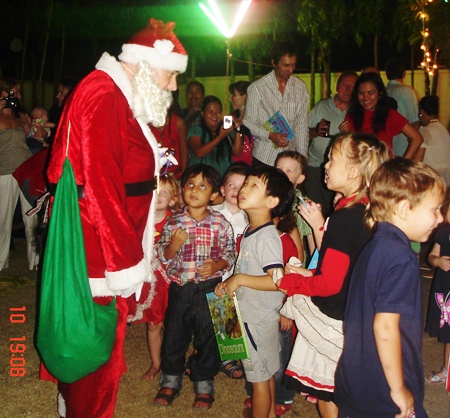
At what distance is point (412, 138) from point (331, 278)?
330 centimetres

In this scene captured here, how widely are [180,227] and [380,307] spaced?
5.76 feet

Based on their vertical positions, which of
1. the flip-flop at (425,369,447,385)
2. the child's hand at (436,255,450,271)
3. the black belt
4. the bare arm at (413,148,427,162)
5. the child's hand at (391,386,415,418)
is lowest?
the flip-flop at (425,369,447,385)

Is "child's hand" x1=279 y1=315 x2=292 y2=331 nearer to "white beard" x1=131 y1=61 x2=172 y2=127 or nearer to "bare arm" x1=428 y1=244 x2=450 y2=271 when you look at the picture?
"bare arm" x1=428 y1=244 x2=450 y2=271

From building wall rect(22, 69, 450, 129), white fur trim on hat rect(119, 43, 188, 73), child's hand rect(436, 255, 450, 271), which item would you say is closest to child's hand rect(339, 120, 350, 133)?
child's hand rect(436, 255, 450, 271)

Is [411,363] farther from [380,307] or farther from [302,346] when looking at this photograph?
[302,346]

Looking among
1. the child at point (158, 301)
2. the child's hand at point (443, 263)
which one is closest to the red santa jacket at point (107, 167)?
the child at point (158, 301)

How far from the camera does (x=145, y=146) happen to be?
284 centimetres

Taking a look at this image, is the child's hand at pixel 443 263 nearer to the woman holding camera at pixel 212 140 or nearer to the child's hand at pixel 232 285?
the child's hand at pixel 232 285

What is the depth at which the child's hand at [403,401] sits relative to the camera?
6.75ft

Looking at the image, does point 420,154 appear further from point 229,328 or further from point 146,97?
point 146,97

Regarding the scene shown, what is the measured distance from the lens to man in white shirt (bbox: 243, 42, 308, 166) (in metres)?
5.30

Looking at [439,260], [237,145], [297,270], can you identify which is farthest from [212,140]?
[297,270]

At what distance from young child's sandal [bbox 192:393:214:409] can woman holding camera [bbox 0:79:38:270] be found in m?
3.13

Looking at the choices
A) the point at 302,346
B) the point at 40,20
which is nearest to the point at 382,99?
the point at 302,346
